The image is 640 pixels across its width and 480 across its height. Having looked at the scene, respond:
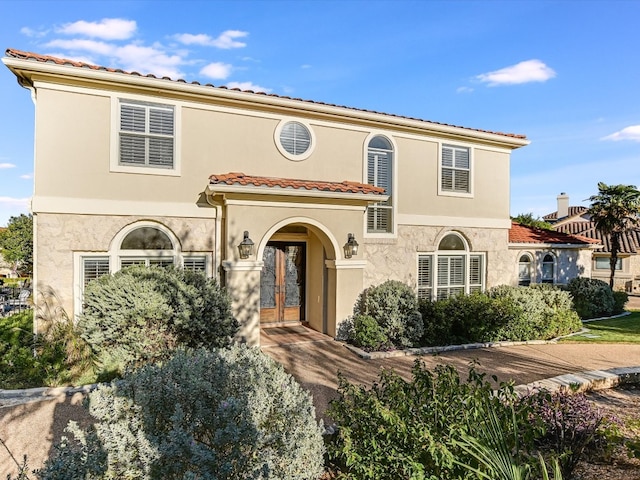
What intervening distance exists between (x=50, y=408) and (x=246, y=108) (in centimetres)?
848

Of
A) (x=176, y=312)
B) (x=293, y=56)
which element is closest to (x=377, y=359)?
(x=176, y=312)

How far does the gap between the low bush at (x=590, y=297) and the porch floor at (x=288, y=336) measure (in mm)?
12196

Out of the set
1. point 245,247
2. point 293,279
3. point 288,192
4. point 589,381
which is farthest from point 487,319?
point 245,247

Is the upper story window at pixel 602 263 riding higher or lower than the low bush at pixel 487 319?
higher

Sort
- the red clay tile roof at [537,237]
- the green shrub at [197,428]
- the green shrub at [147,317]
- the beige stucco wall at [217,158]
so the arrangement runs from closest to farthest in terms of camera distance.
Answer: the green shrub at [197,428] < the green shrub at [147,317] < the beige stucco wall at [217,158] < the red clay tile roof at [537,237]

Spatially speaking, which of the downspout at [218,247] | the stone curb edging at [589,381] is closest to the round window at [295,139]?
the downspout at [218,247]

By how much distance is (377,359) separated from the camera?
32.4 feet

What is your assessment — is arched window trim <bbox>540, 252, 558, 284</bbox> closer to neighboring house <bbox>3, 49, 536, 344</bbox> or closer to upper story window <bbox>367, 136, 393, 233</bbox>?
neighboring house <bbox>3, 49, 536, 344</bbox>

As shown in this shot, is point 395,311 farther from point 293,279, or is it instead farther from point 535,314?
point 535,314

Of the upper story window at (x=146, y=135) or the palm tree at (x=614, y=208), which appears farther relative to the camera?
the palm tree at (x=614, y=208)

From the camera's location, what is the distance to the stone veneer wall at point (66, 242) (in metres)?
8.92

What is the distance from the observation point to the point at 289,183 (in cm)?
1056

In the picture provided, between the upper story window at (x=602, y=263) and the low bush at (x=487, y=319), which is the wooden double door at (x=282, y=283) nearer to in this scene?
the low bush at (x=487, y=319)

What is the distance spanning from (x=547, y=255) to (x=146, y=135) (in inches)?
676
